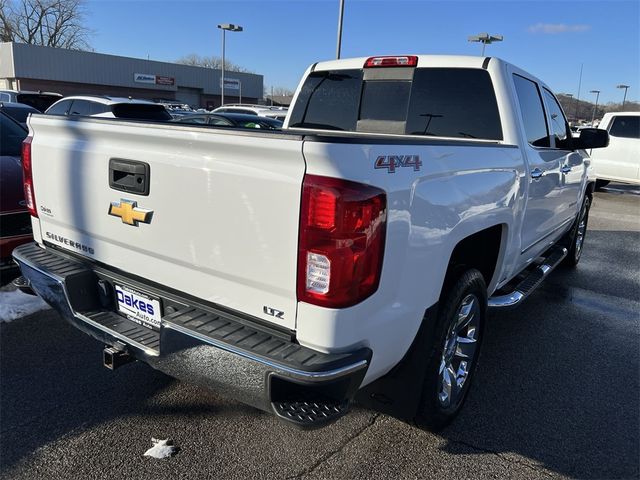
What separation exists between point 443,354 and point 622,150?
1313 centimetres

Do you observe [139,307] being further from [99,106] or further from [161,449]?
[99,106]

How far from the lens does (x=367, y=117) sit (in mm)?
4156

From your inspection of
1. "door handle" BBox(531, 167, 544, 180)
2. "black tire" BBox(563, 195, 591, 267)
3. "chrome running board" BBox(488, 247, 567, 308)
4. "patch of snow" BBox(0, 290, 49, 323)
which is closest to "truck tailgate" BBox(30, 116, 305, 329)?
"patch of snow" BBox(0, 290, 49, 323)

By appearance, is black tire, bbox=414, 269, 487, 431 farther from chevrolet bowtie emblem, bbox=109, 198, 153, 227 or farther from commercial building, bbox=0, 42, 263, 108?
commercial building, bbox=0, 42, 263, 108

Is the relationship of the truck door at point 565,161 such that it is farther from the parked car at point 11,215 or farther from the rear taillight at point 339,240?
the parked car at point 11,215

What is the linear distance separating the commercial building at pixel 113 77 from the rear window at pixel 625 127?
44201 mm

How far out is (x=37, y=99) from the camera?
65.6ft

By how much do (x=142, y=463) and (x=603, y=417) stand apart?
265 cm

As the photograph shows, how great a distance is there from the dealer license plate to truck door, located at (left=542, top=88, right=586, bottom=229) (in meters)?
3.46

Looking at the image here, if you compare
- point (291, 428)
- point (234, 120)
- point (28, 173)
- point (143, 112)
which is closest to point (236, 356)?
point (291, 428)

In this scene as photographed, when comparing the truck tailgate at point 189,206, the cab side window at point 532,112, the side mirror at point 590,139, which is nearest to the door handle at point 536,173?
the cab side window at point 532,112

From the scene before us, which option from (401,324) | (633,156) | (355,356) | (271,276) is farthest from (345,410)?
(633,156)

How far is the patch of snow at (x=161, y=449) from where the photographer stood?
8.63ft

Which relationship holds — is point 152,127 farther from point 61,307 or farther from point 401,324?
point 401,324
